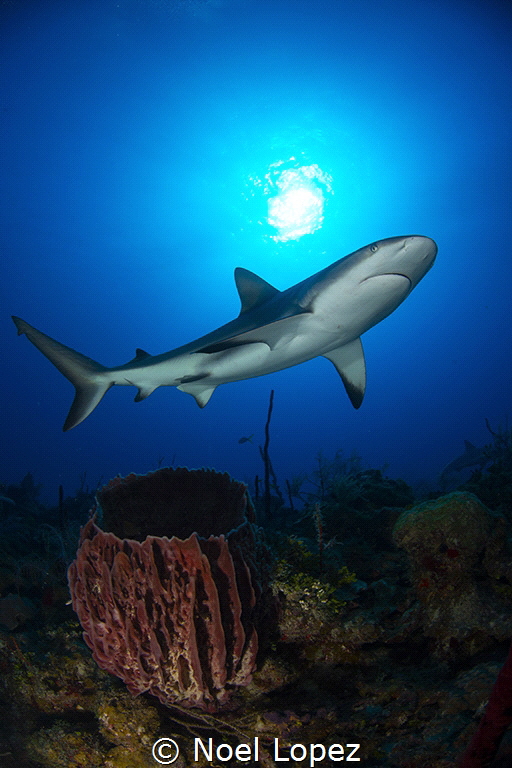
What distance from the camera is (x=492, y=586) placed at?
3473 mm

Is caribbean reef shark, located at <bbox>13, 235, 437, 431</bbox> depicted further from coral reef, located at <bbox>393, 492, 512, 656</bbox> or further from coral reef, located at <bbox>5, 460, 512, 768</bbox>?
coral reef, located at <bbox>393, 492, 512, 656</bbox>

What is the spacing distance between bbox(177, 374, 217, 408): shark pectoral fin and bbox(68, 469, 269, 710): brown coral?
10.3ft

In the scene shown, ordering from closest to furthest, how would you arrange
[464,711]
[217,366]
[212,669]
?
[464,711] < [212,669] < [217,366]

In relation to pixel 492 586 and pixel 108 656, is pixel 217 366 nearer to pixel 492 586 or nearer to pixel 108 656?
pixel 108 656

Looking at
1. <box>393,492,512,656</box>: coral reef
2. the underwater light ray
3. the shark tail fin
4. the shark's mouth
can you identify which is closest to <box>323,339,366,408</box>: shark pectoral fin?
the shark's mouth

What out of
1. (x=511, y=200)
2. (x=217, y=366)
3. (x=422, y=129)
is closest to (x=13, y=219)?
(x=422, y=129)

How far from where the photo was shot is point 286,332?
5.02 meters

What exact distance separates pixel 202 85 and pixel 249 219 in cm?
1203

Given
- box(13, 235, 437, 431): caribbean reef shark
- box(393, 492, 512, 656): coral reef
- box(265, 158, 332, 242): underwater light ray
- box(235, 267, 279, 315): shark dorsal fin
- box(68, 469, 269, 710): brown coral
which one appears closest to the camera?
box(68, 469, 269, 710): brown coral

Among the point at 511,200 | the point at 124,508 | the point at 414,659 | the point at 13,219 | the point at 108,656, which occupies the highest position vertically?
the point at 13,219

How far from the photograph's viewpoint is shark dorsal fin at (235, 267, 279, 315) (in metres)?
6.18

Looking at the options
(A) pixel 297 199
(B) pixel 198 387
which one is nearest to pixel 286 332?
(B) pixel 198 387

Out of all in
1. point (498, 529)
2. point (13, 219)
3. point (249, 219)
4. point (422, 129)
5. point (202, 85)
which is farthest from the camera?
point (13, 219)

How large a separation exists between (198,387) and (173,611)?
435 cm
